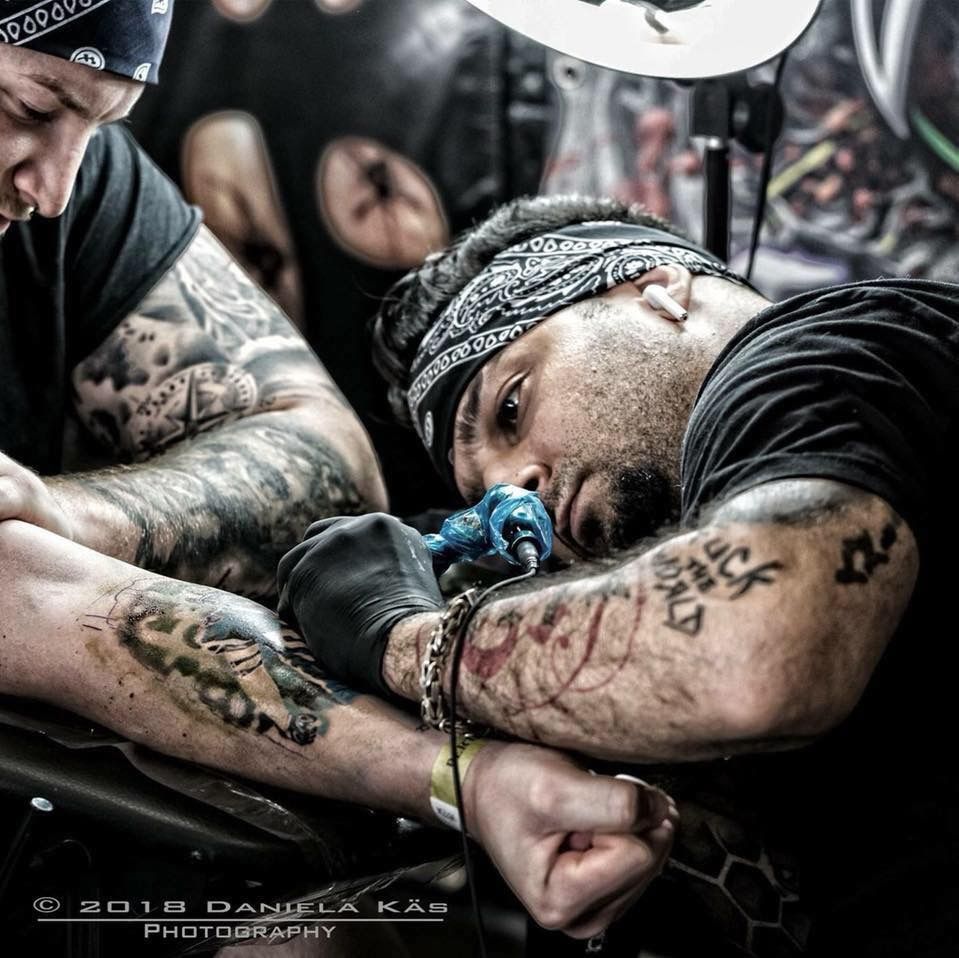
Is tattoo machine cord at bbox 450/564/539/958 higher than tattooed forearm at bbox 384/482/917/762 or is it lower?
lower

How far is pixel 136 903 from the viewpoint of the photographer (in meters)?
1.15

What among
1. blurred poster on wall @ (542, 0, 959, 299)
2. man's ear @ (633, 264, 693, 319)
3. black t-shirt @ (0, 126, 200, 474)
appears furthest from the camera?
blurred poster on wall @ (542, 0, 959, 299)

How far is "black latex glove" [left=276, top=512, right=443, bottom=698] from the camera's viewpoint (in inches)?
49.4

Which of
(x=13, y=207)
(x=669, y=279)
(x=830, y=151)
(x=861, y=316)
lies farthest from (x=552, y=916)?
(x=830, y=151)

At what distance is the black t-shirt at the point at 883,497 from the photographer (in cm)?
109

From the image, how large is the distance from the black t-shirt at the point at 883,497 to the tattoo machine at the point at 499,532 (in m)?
0.27

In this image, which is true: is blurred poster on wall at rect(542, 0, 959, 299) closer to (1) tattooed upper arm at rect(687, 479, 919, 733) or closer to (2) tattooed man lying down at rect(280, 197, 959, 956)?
(2) tattooed man lying down at rect(280, 197, 959, 956)

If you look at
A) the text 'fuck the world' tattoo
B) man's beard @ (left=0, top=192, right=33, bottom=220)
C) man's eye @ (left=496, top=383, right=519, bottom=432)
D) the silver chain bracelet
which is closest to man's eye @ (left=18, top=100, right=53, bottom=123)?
man's beard @ (left=0, top=192, right=33, bottom=220)

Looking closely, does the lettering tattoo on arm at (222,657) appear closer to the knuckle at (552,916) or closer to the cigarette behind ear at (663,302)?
the knuckle at (552,916)

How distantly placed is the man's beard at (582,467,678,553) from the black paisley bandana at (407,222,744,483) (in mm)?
274

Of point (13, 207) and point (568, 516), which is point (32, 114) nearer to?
point (13, 207)

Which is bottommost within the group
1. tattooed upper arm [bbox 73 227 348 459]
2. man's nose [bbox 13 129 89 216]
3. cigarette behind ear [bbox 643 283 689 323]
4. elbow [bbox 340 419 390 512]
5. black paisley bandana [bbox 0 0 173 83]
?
elbow [bbox 340 419 390 512]

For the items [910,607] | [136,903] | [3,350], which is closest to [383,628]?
[136,903]

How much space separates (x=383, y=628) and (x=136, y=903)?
1.07 feet
